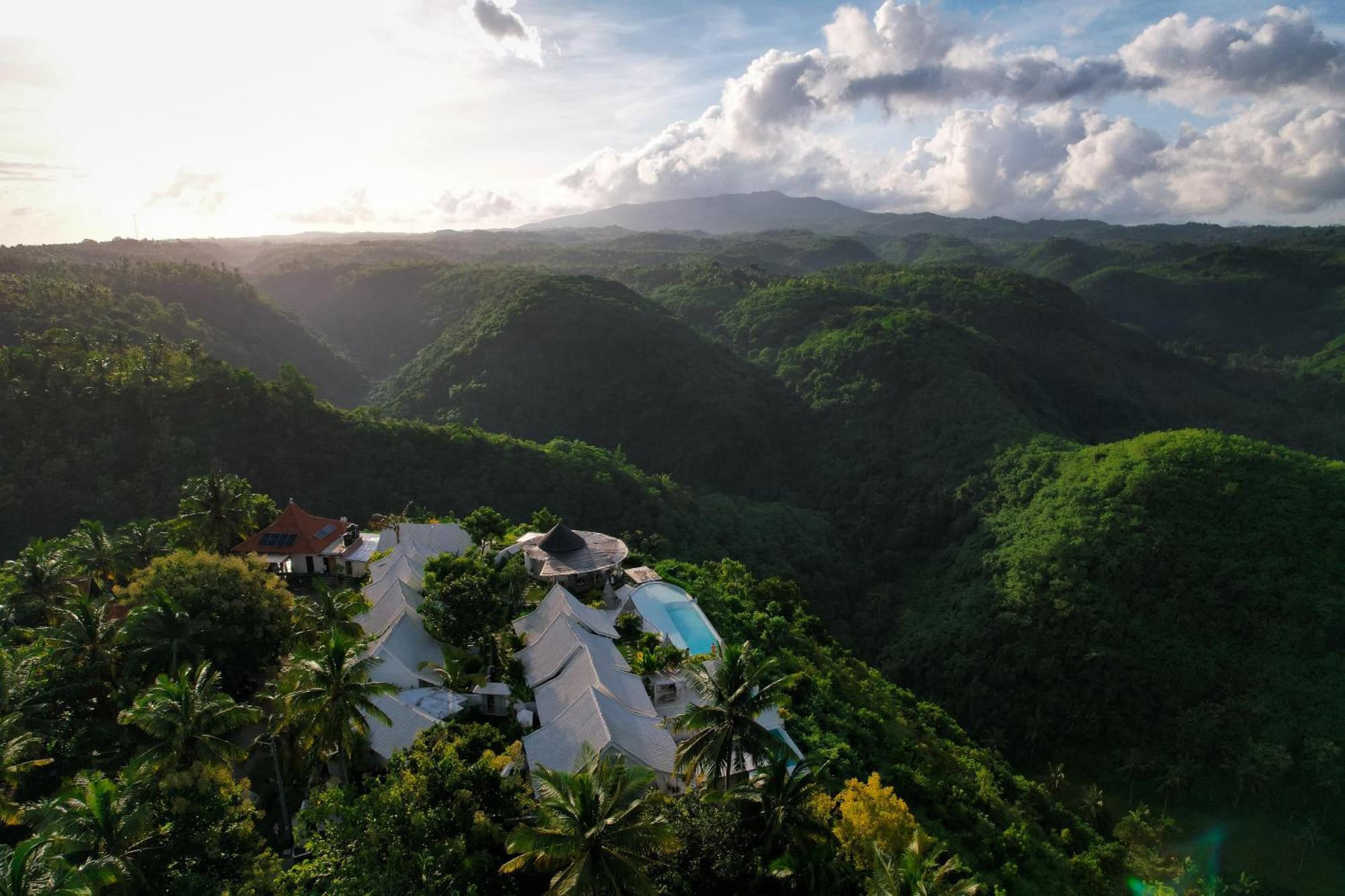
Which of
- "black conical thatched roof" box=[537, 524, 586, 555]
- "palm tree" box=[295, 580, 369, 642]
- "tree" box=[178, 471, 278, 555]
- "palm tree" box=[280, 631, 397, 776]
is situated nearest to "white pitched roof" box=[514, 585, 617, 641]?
"black conical thatched roof" box=[537, 524, 586, 555]

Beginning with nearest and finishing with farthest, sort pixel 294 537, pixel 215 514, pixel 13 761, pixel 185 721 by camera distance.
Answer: pixel 13 761
pixel 185 721
pixel 215 514
pixel 294 537

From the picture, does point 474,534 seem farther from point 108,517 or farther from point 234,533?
point 108,517

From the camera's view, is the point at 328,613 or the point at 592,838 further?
the point at 328,613

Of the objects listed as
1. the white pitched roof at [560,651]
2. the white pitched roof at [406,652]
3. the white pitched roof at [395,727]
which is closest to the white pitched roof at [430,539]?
the white pitched roof at [406,652]

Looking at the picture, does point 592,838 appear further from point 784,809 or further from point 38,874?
point 38,874

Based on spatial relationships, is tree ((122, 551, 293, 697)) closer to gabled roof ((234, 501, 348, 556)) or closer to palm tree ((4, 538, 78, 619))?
palm tree ((4, 538, 78, 619))

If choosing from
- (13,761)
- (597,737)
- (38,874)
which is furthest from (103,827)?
(597,737)
